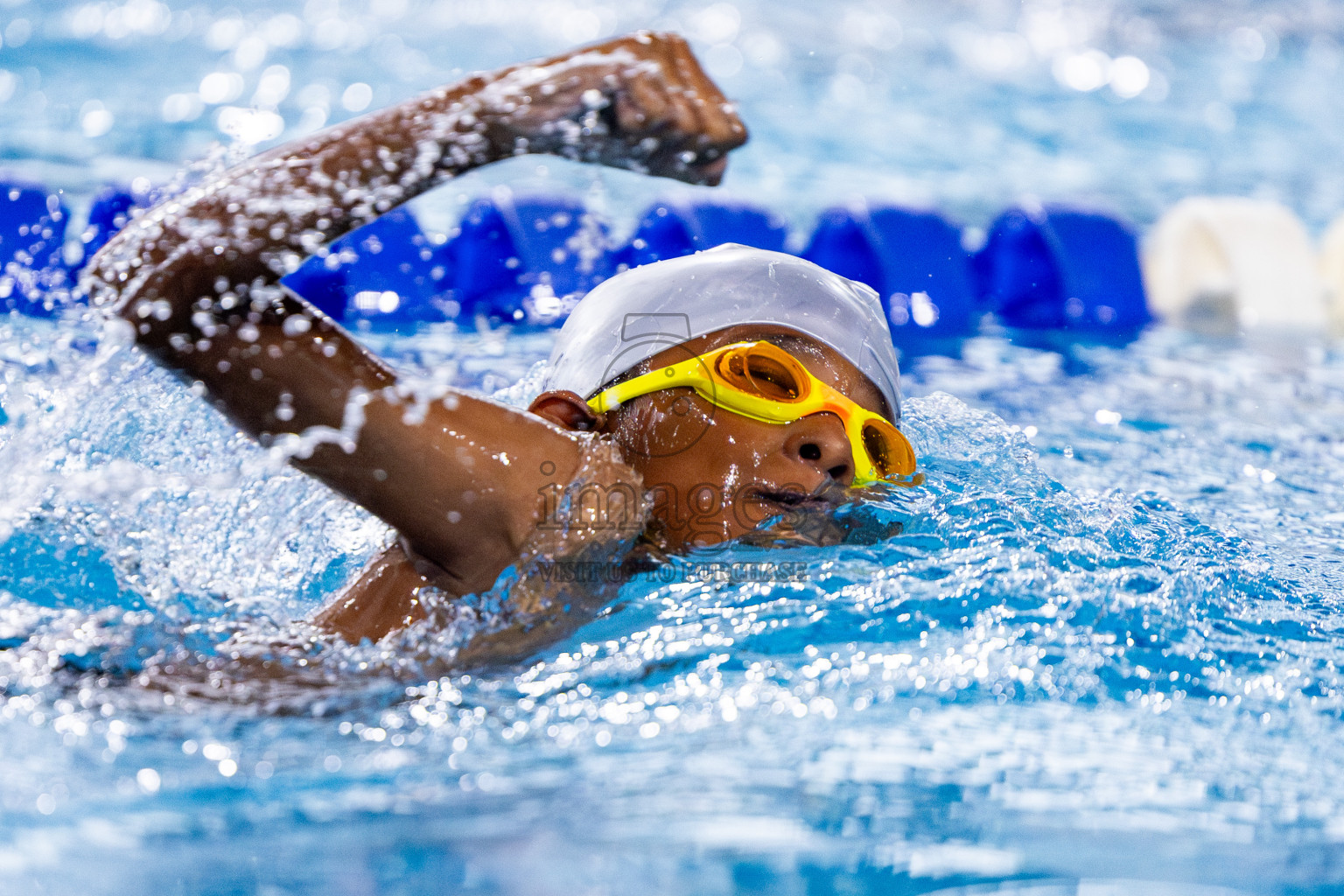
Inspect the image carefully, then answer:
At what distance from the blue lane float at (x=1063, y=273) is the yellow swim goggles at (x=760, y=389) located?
8.03ft

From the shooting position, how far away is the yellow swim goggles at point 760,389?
1621mm

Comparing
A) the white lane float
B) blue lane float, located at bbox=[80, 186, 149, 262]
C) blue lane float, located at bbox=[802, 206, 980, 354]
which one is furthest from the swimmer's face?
the white lane float

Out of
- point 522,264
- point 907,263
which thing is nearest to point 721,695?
point 522,264

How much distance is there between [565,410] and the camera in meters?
1.65

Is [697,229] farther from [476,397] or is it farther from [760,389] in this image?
[476,397]

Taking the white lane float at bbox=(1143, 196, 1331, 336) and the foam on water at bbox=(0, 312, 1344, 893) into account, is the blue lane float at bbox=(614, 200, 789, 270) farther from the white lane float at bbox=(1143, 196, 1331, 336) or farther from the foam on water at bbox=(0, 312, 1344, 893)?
the foam on water at bbox=(0, 312, 1344, 893)

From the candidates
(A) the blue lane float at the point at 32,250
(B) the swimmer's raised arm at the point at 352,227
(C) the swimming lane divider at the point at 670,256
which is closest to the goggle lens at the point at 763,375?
(B) the swimmer's raised arm at the point at 352,227

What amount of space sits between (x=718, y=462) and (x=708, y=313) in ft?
0.82

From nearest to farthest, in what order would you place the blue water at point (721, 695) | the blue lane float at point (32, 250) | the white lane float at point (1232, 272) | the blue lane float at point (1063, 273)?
the blue water at point (721, 695), the blue lane float at point (32, 250), the blue lane float at point (1063, 273), the white lane float at point (1232, 272)

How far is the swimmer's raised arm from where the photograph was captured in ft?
3.91

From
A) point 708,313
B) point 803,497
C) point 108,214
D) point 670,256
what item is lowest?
point 803,497

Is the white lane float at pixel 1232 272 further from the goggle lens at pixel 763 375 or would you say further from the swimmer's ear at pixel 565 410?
the swimmer's ear at pixel 565 410

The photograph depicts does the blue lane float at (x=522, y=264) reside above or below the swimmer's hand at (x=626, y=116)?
above

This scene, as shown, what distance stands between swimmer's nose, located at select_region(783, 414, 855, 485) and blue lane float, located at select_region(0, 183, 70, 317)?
2424 millimetres
